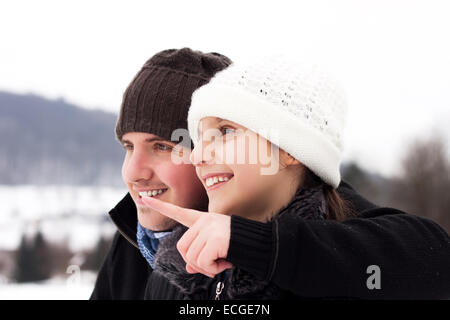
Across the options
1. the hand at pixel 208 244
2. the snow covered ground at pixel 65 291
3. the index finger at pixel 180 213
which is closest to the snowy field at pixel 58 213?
the snow covered ground at pixel 65 291

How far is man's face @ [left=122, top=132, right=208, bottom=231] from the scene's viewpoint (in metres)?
1.95

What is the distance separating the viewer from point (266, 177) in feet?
4.84

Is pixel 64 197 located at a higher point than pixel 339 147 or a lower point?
lower

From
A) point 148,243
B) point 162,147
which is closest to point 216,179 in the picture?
point 162,147

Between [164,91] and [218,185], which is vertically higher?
[164,91]

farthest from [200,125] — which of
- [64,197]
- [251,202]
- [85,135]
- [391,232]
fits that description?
[85,135]

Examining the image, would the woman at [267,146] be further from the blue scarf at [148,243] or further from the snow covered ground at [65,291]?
the snow covered ground at [65,291]

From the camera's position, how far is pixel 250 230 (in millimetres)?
1164

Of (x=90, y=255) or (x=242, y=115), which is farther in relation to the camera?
(x=90, y=255)

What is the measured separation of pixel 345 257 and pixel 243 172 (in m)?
0.41

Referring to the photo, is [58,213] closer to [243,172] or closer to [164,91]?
[164,91]

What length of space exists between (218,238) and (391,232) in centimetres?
53

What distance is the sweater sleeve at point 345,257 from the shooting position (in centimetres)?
115

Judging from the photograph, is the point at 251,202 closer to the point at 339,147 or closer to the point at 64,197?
Answer: the point at 339,147
